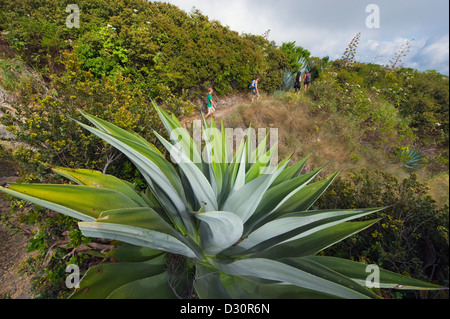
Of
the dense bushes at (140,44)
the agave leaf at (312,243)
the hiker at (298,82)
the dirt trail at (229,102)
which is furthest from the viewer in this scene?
the hiker at (298,82)

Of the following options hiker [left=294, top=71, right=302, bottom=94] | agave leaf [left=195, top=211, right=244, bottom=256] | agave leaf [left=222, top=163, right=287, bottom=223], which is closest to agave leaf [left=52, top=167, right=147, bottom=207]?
agave leaf [left=195, top=211, right=244, bottom=256]

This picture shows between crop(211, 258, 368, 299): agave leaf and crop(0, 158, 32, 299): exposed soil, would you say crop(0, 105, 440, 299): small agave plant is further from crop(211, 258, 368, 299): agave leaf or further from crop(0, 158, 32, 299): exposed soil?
crop(0, 158, 32, 299): exposed soil

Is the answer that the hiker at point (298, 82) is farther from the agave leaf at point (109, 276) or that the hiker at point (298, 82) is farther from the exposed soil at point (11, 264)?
the exposed soil at point (11, 264)

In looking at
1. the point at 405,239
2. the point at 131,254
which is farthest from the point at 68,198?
the point at 405,239

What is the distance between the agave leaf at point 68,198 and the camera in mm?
767

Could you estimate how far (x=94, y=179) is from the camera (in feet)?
3.81

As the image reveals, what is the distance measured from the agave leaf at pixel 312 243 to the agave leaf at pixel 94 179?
2.77 ft

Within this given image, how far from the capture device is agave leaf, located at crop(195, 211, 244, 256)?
87 centimetres

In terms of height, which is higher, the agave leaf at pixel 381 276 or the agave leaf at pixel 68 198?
the agave leaf at pixel 68 198

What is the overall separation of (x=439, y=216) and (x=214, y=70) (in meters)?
6.30

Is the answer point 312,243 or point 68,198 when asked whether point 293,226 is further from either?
point 68,198

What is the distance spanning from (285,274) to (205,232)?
46 centimetres

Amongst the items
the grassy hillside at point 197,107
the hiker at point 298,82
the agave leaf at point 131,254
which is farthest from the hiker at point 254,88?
the agave leaf at point 131,254
